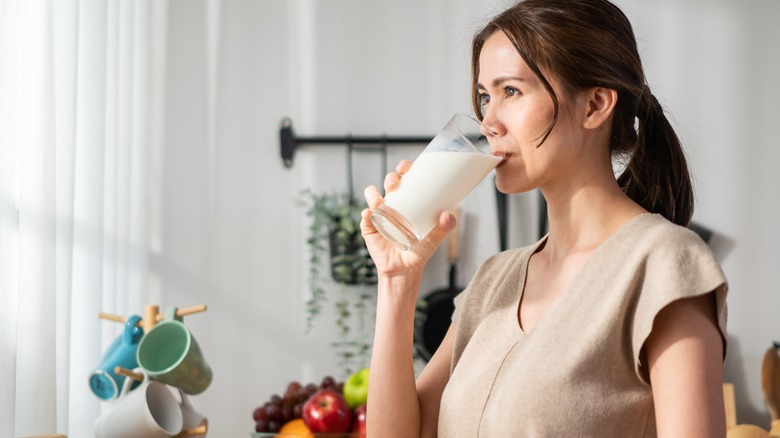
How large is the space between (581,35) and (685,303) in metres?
0.35

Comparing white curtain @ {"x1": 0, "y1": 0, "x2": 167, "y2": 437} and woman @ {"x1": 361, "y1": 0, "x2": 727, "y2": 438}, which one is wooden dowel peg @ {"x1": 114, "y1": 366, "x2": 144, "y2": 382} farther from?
woman @ {"x1": 361, "y1": 0, "x2": 727, "y2": 438}

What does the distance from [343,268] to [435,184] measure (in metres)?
1.53

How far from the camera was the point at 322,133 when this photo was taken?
2.72 meters

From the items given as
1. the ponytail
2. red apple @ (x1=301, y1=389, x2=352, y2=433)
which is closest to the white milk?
the ponytail

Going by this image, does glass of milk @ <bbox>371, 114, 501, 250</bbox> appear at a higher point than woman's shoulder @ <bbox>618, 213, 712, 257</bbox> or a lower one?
higher

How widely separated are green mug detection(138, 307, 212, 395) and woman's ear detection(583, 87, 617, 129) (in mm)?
860

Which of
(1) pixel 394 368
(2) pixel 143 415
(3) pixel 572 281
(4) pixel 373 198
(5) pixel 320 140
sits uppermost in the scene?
(5) pixel 320 140

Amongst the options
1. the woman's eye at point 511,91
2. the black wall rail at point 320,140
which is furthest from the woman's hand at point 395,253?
the black wall rail at point 320,140

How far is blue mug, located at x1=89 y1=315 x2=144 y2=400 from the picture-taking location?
1.62m

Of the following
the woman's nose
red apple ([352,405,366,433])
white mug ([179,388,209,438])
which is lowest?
red apple ([352,405,366,433])

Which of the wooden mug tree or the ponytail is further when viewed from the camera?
the wooden mug tree

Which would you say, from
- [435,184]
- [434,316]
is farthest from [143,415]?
[434,316]

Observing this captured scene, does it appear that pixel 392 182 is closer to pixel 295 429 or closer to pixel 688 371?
pixel 688 371

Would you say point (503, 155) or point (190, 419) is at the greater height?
point (503, 155)
